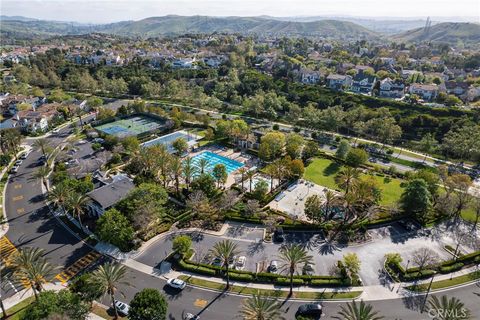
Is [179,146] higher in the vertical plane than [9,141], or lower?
lower

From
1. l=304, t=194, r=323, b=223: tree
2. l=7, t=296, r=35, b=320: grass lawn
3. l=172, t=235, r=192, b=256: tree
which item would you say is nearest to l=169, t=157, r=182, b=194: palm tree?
l=172, t=235, r=192, b=256: tree

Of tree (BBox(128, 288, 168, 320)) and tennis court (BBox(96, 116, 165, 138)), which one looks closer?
tree (BBox(128, 288, 168, 320))

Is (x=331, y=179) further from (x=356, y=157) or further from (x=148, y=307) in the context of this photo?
(x=148, y=307)

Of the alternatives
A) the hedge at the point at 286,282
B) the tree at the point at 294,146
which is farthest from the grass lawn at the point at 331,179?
the hedge at the point at 286,282

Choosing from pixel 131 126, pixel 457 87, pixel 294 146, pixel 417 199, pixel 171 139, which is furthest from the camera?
pixel 457 87

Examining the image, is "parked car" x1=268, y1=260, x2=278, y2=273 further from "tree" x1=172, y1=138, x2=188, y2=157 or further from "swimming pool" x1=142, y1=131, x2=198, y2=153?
"swimming pool" x1=142, y1=131, x2=198, y2=153

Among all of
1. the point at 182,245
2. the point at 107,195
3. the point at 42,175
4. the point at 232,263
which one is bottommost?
the point at 232,263

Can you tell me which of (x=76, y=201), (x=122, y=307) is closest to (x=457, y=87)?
(x=76, y=201)
